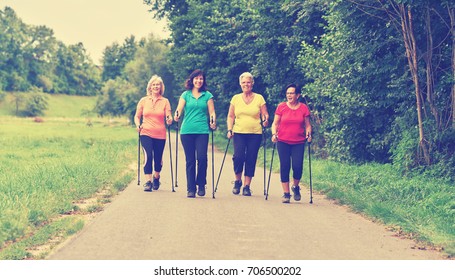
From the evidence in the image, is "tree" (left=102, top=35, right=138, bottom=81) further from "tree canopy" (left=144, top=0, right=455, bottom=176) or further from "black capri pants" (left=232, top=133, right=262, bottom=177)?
"black capri pants" (left=232, top=133, right=262, bottom=177)

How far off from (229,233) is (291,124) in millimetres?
3734

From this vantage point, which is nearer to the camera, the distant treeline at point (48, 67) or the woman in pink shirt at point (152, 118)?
the woman in pink shirt at point (152, 118)

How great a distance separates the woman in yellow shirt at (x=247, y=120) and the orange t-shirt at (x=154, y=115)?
1.34 meters

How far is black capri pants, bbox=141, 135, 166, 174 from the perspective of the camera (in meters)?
13.5

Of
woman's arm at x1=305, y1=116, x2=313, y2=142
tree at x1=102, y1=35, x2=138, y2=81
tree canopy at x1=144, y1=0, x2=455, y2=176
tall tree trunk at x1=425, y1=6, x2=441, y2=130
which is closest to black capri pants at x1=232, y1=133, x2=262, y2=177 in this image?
woman's arm at x1=305, y1=116, x2=313, y2=142

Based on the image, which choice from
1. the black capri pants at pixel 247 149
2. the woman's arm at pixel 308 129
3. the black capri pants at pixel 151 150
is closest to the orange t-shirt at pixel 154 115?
the black capri pants at pixel 151 150

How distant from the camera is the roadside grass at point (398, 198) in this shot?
9516 millimetres

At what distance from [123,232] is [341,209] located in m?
4.34

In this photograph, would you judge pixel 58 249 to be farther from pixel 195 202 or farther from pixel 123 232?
pixel 195 202

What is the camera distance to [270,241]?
28.1 feet

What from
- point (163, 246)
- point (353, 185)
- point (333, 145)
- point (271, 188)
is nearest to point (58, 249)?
point (163, 246)

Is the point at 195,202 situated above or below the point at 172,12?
below

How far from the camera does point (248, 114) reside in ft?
42.1

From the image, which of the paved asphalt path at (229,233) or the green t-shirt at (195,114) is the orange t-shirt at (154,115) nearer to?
the green t-shirt at (195,114)
